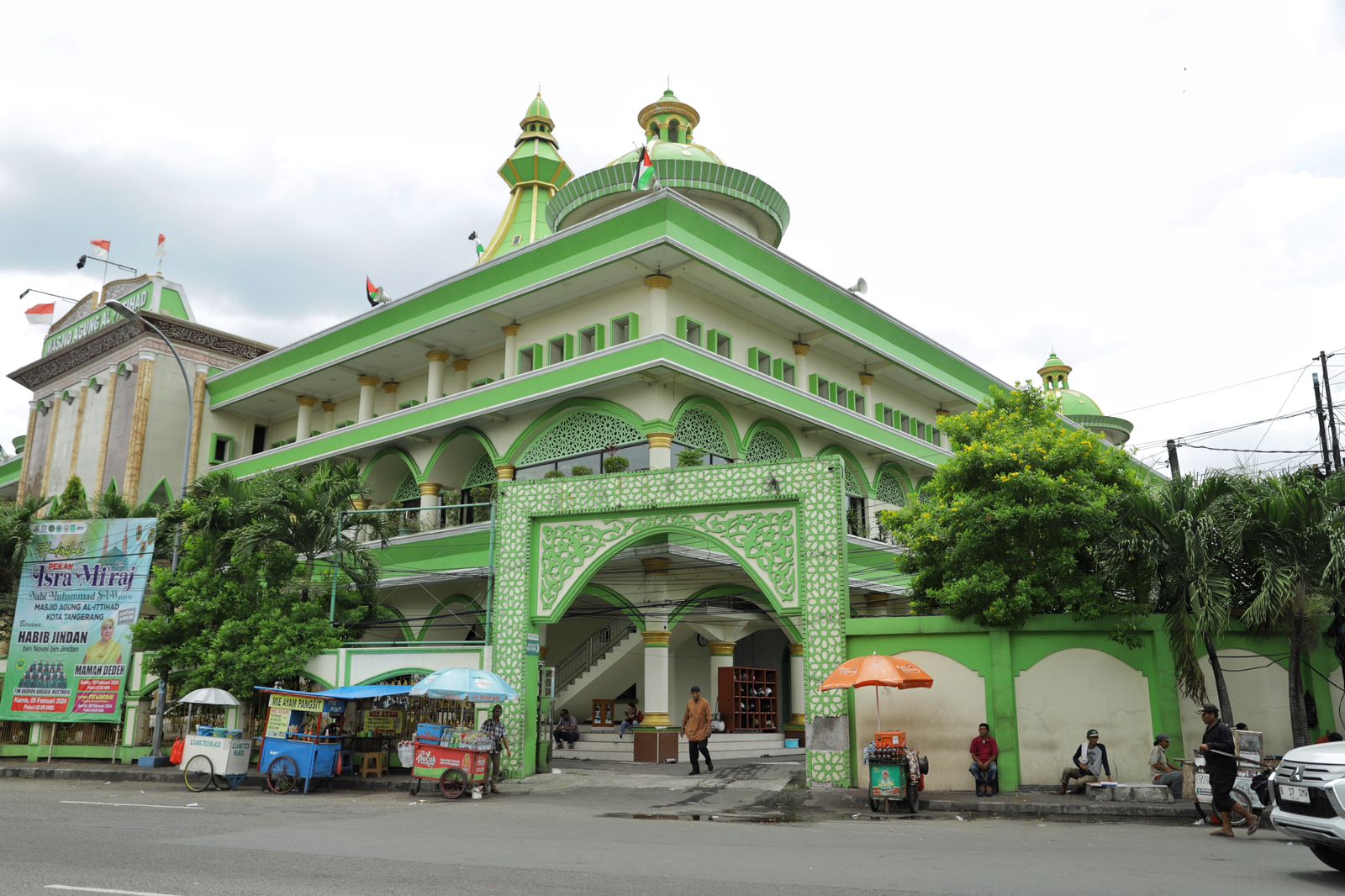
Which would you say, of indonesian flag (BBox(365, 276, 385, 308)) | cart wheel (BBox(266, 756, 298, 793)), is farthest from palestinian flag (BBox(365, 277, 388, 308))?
cart wheel (BBox(266, 756, 298, 793))

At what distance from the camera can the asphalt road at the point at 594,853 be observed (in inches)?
293

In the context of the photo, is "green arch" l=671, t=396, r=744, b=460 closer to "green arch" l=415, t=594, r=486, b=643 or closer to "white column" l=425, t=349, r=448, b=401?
"green arch" l=415, t=594, r=486, b=643

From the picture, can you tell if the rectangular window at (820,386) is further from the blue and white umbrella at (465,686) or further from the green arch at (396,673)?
the blue and white umbrella at (465,686)

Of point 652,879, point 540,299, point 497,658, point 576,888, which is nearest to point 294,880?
point 576,888

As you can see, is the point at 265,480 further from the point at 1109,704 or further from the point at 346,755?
the point at 1109,704

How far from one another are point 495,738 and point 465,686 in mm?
1270

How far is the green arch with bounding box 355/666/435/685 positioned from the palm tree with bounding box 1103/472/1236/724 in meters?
11.9

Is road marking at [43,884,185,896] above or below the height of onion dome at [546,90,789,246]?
below

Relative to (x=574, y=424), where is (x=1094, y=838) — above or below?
below

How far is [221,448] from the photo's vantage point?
118 feet

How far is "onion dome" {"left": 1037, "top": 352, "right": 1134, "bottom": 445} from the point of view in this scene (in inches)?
1806

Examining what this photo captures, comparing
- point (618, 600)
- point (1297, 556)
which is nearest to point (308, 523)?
point (618, 600)

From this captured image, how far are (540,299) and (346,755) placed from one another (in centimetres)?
1250

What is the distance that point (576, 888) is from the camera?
287 inches
